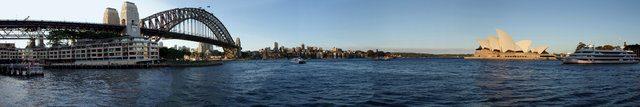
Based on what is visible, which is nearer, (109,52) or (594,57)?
(109,52)

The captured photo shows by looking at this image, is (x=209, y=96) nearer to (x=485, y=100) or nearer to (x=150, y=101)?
(x=150, y=101)

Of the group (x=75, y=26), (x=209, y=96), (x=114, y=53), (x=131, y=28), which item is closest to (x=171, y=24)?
(x=131, y=28)

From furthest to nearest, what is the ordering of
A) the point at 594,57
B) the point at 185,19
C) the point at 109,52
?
1. the point at 185,19
2. the point at 594,57
3. the point at 109,52

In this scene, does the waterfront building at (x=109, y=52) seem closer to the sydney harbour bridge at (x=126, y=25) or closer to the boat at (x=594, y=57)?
the sydney harbour bridge at (x=126, y=25)

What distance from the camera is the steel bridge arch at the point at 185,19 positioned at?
291ft

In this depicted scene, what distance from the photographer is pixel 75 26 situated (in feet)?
222

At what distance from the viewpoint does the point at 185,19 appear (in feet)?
339

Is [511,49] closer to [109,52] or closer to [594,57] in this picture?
[594,57]

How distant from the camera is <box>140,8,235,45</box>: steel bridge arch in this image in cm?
8875

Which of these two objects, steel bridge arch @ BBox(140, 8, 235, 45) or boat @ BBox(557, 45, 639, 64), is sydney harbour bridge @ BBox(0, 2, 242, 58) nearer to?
steel bridge arch @ BBox(140, 8, 235, 45)

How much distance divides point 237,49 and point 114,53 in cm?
8370

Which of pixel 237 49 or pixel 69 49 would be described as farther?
pixel 237 49

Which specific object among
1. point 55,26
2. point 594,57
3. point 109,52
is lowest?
point 594,57

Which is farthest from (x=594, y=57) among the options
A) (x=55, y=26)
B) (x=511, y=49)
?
(x=55, y=26)
